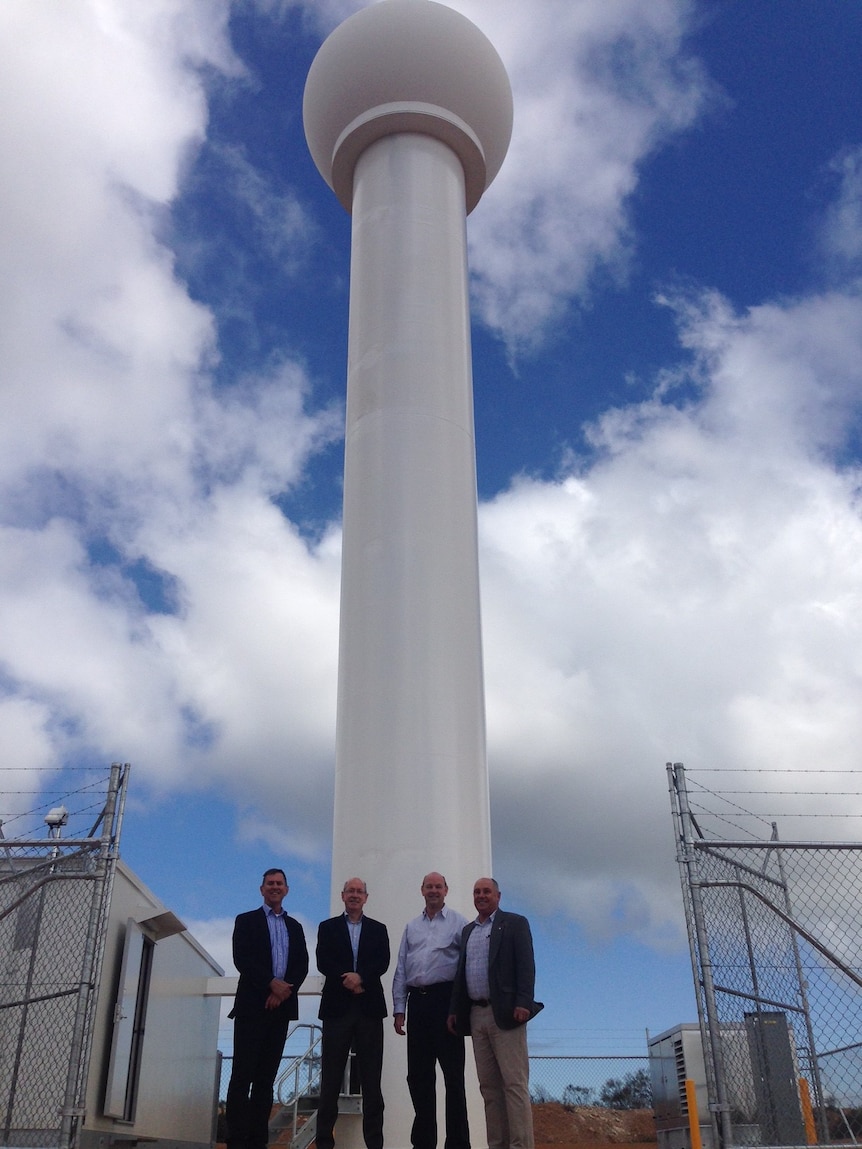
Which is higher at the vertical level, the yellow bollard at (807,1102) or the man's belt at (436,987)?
the man's belt at (436,987)

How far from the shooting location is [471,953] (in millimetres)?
7832

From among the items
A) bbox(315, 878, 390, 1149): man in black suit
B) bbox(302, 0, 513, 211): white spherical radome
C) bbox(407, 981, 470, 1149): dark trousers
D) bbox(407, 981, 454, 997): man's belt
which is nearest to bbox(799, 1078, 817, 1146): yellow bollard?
bbox(407, 981, 470, 1149): dark trousers

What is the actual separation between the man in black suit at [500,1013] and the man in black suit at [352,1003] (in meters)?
0.66

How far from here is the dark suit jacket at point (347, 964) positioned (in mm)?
8047

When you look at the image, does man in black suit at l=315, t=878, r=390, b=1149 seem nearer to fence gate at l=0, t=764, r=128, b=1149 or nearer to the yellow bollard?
fence gate at l=0, t=764, r=128, b=1149

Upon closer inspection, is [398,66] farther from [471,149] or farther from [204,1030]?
[204,1030]

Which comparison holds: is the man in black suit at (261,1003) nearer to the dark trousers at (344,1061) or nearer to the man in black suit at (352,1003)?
the man in black suit at (352,1003)

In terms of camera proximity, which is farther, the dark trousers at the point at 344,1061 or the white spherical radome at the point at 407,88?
the white spherical radome at the point at 407,88

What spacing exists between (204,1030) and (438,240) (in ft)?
38.8

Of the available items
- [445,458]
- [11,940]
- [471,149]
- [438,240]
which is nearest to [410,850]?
[11,940]

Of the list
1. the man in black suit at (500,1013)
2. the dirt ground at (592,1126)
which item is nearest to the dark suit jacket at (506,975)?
the man in black suit at (500,1013)

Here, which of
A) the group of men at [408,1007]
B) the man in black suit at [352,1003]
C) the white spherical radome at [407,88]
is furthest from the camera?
the white spherical radome at [407,88]

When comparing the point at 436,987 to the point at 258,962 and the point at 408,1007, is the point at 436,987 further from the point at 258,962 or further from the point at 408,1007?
the point at 258,962

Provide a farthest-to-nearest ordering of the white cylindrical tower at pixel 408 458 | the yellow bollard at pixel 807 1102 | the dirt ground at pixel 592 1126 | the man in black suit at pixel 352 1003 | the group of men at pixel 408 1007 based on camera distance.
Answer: the dirt ground at pixel 592 1126 → the white cylindrical tower at pixel 408 458 → the yellow bollard at pixel 807 1102 → the man in black suit at pixel 352 1003 → the group of men at pixel 408 1007
